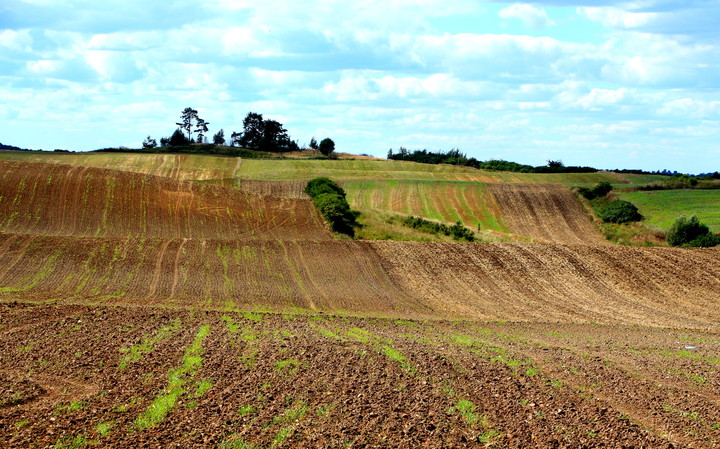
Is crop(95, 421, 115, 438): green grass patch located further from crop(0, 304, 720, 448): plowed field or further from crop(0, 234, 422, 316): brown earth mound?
crop(0, 234, 422, 316): brown earth mound

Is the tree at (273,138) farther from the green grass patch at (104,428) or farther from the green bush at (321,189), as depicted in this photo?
the green grass patch at (104,428)

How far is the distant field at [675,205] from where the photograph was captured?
70.4 m

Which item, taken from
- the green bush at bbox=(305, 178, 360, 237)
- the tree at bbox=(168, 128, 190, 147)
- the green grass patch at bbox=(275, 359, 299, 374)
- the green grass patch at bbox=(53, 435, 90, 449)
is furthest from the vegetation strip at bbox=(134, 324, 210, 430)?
the tree at bbox=(168, 128, 190, 147)

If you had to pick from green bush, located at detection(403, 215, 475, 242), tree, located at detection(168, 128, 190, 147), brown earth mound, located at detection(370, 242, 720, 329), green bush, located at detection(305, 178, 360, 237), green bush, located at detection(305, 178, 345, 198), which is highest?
tree, located at detection(168, 128, 190, 147)

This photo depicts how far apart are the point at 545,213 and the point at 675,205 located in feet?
48.2

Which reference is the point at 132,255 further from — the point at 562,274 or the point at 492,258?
the point at 562,274

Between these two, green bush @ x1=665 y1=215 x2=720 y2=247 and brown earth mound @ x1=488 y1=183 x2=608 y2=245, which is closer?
green bush @ x1=665 y1=215 x2=720 y2=247

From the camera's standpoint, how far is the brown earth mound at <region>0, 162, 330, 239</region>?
5309cm

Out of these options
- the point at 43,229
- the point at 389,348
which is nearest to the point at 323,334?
the point at 389,348

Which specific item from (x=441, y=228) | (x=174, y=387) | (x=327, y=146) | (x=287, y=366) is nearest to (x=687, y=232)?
(x=441, y=228)

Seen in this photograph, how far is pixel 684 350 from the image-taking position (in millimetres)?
23672

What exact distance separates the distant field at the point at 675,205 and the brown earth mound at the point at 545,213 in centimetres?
627

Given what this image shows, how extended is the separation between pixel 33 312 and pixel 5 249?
59.1 feet

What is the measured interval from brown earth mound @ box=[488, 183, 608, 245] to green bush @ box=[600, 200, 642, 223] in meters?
2.09
